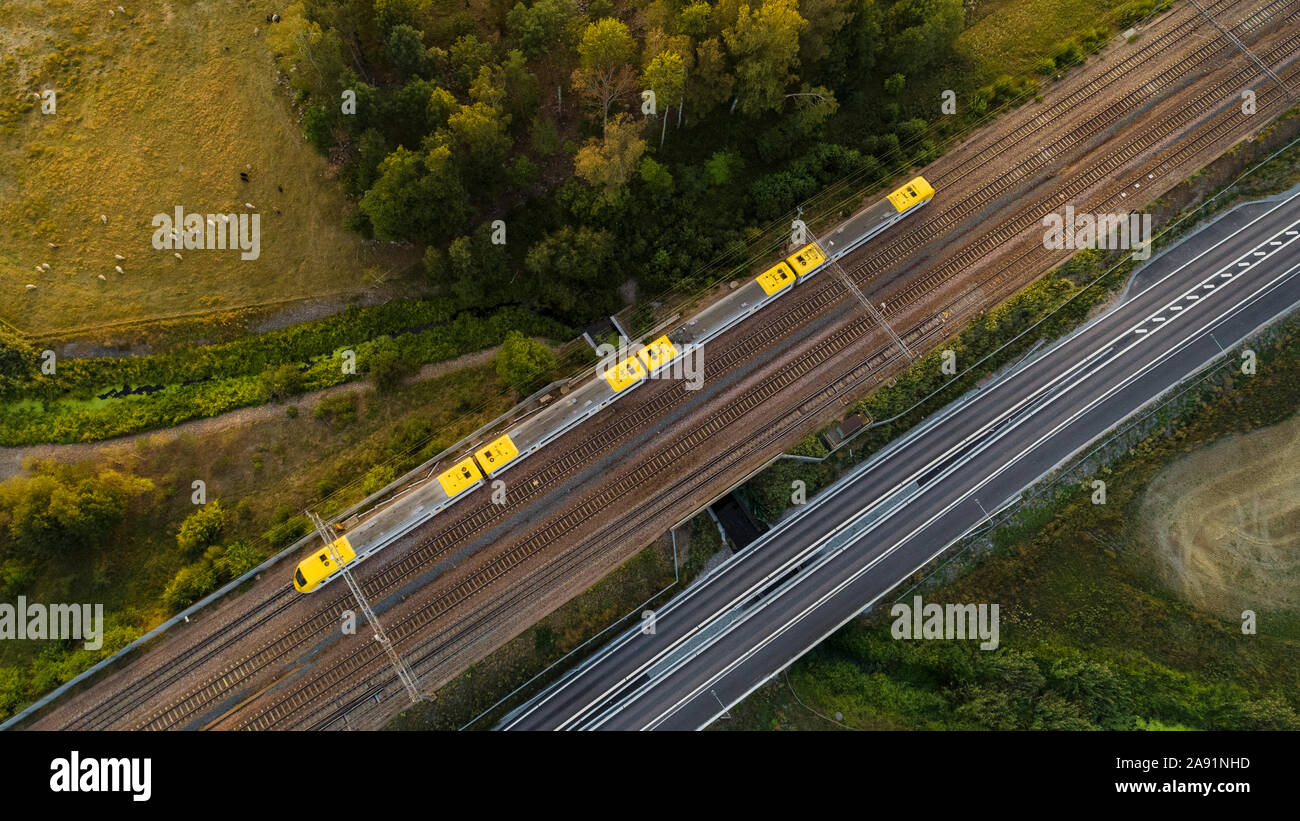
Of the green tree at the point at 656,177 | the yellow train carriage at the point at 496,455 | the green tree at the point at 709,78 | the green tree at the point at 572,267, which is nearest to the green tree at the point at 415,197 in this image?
the green tree at the point at 572,267

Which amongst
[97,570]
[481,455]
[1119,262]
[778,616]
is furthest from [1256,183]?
[97,570]

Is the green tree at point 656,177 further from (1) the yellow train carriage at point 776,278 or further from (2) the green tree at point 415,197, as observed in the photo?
(2) the green tree at point 415,197

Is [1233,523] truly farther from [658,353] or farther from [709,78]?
[709,78]

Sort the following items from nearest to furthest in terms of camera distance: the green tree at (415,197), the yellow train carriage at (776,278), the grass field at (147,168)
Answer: the green tree at (415,197)
the yellow train carriage at (776,278)
the grass field at (147,168)

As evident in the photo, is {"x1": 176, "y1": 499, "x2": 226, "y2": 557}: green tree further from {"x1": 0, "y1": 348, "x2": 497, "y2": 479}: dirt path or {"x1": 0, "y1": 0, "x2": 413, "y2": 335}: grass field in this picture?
{"x1": 0, "y1": 0, "x2": 413, "y2": 335}: grass field

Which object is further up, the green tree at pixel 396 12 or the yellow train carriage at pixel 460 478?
the green tree at pixel 396 12

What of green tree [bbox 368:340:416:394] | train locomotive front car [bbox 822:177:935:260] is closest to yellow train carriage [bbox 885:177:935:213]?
train locomotive front car [bbox 822:177:935:260]

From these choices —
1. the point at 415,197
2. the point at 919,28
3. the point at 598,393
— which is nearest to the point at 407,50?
the point at 415,197
